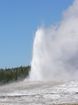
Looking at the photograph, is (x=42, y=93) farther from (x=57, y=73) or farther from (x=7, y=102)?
(x=57, y=73)

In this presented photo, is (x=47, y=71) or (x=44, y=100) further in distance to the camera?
(x=47, y=71)

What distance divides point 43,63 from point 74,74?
287 inches

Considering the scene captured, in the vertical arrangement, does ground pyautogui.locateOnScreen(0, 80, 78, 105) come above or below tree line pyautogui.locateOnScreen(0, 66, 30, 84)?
below

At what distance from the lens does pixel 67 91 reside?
47.5m

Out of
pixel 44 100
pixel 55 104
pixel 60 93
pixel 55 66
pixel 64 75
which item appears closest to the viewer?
pixel 55 104

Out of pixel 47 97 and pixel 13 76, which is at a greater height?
pixel 13 76

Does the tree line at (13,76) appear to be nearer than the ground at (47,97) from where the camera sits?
No

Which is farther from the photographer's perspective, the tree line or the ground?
the tree line

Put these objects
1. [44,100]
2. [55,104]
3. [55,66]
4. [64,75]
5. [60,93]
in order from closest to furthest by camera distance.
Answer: [55,104] < [44,100] < [60,93] < [64,75] < [55,66]

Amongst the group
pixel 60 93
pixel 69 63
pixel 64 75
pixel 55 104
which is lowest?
pixel 55 104

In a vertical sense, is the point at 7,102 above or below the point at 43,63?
below

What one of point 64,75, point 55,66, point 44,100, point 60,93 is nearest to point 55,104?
point 44,100

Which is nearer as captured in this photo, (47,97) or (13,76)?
(47,97)

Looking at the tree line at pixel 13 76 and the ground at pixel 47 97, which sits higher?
the tree line at pixel 13 76
